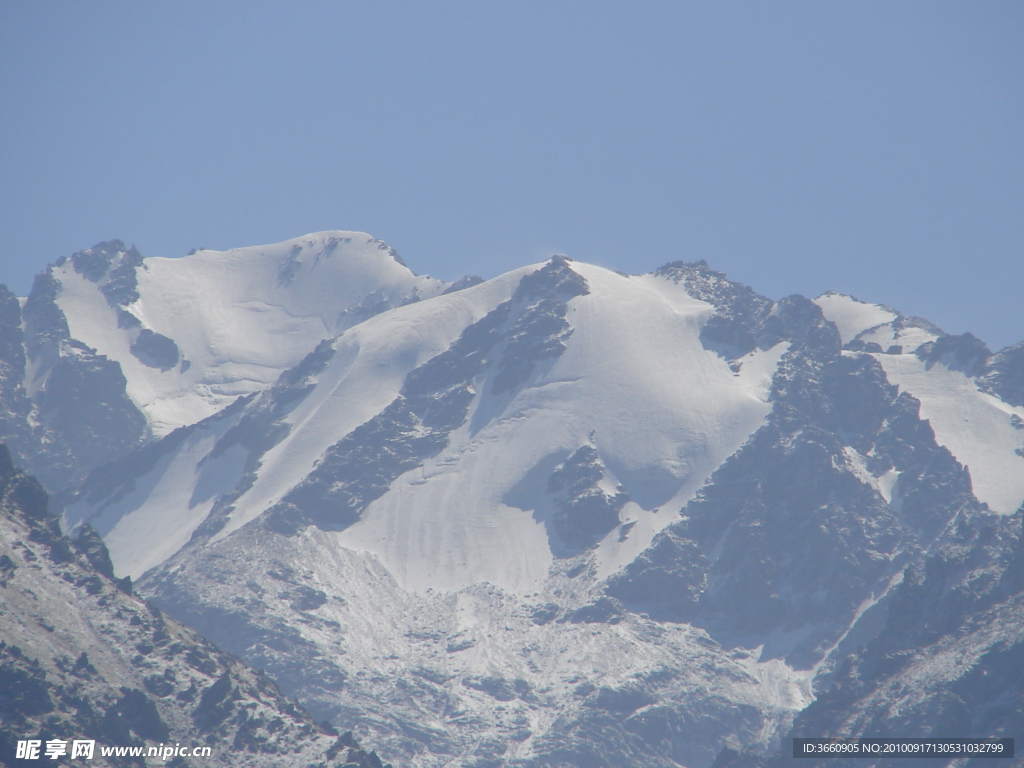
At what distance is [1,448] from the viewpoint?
199 metres

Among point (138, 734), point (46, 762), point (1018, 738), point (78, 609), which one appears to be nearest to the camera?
point (46, 762)

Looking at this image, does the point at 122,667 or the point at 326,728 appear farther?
the point at 326,728

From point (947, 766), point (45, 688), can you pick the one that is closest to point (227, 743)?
point (45, 688)

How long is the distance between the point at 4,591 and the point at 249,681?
38816mm

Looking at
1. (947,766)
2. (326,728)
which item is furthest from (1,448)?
(947,766)

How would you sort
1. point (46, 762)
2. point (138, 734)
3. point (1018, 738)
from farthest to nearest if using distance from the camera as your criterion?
point (1018, 738)
point (138, 734)
point (46, 762)

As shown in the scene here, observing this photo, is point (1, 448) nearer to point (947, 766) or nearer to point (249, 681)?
point (249, 681)

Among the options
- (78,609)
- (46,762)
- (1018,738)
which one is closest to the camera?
(46,762)

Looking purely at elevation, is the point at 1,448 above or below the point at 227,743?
above

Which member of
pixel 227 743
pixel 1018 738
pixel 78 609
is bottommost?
pixel 227 743

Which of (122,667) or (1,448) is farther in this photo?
(1,448)

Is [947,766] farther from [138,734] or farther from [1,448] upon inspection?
[1,448]

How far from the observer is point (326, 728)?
19312 cm

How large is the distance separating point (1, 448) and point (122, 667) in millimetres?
42635
